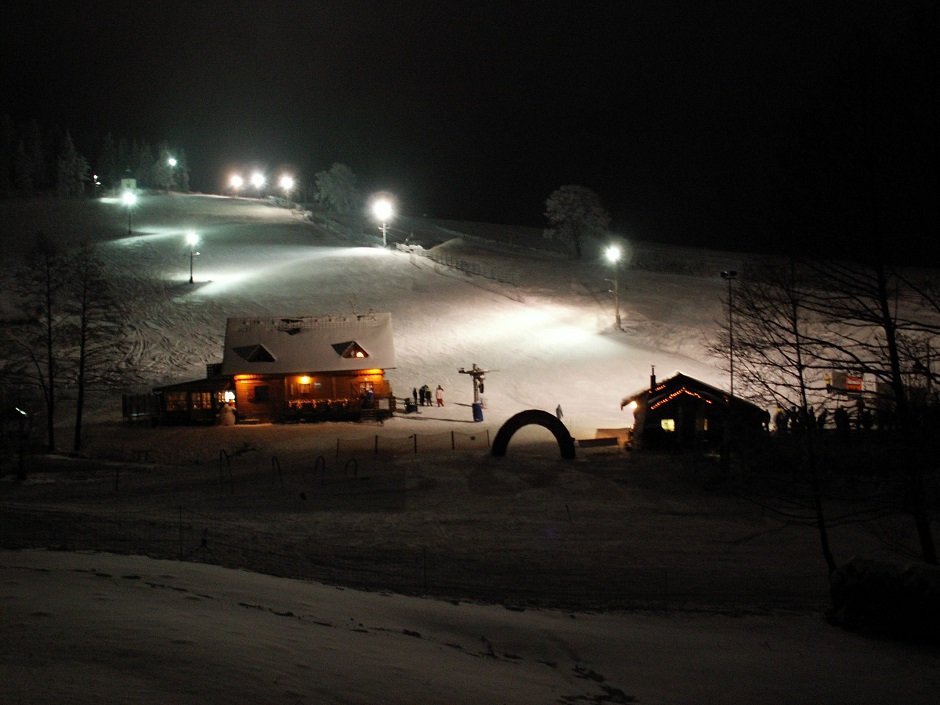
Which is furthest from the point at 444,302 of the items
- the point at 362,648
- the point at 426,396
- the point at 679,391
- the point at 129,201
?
the point at 129,201

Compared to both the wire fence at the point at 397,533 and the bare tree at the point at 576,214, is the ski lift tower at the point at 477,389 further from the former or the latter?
the bare tree at the point at 576,214

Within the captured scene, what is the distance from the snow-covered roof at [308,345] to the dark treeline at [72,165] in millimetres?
100560

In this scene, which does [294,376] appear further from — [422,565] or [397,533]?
[422,565]

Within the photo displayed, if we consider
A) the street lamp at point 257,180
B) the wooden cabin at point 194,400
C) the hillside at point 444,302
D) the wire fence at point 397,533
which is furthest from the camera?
the street lamp at point 257,180

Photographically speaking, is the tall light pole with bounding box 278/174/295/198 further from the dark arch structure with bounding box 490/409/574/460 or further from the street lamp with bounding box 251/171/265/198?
the dark arch structure with bounding box 490/409/574/460

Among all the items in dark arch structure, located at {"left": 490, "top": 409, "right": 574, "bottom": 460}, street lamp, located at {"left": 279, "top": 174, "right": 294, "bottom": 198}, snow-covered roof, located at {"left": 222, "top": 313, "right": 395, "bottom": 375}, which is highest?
street lamp, located at {"left": 279, "top": 174, "right": 294, "bottom": 198}

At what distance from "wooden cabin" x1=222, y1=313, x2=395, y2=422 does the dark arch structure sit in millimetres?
12790

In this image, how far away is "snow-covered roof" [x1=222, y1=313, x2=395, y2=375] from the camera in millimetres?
44281

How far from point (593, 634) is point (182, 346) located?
47103 mm

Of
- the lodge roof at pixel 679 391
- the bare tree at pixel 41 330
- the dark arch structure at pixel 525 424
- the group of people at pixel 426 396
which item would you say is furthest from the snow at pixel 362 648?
the lodge roof at pixel 679 391

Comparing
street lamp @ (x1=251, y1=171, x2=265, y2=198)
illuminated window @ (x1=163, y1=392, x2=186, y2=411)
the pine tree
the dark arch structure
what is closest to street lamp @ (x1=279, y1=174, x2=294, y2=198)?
street lamp @ (x1=251, y1=171, x2=265, y2=198)

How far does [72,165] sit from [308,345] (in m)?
105

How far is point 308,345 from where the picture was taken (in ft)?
151

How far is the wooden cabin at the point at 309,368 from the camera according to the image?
4269 centimetres
